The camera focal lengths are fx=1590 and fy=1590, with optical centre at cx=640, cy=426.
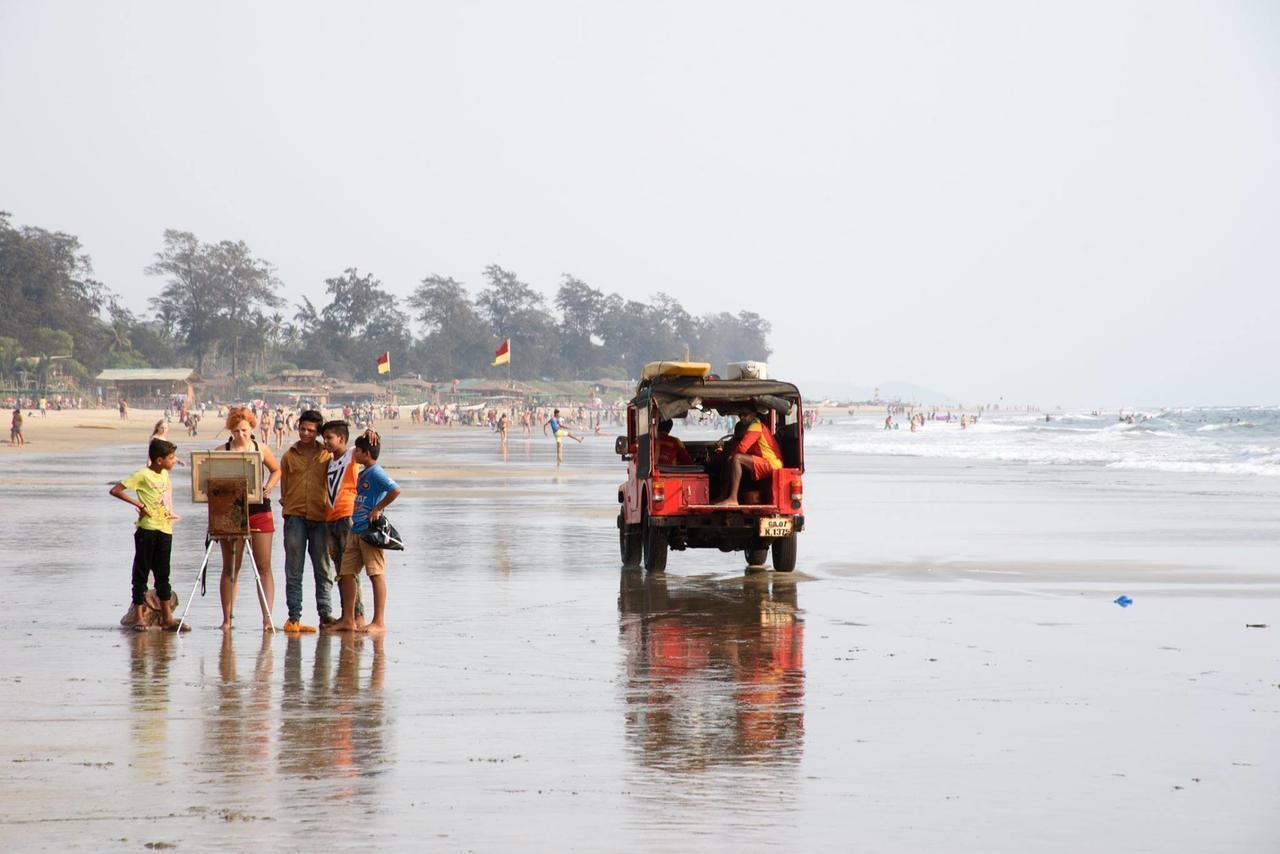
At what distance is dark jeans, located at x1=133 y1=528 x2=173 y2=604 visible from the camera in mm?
11836

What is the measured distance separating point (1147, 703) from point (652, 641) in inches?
150

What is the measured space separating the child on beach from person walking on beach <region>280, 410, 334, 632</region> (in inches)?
34.9

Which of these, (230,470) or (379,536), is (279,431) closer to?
(230,470)

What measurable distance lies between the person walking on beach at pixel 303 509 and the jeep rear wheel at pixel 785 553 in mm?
6010

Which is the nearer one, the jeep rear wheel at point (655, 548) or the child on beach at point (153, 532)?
the child on beach at point (153, 532)

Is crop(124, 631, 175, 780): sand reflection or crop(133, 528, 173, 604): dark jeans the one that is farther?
crop(133, 528, 173, 604): dark jeans

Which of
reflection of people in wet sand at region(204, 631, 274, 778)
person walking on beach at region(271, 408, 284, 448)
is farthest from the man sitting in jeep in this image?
person walking on beach at region(271, 408, 284, 448)

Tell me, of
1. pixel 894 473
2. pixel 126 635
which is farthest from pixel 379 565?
pixel 894 473

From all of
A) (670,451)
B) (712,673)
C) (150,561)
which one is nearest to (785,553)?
(670,451)

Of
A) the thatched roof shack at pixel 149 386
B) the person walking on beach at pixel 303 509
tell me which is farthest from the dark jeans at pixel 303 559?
the thatched roof shack at pixel 149 386

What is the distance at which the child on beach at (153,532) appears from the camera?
11.8 metres

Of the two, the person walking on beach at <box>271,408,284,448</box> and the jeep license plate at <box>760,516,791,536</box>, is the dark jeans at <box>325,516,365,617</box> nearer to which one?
the jeep license plate at <box>760,516,791,536</box>

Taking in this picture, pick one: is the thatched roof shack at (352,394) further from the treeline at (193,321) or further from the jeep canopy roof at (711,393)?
the jeep canopy roof at (711,393)

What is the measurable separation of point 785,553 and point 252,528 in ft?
21.4
